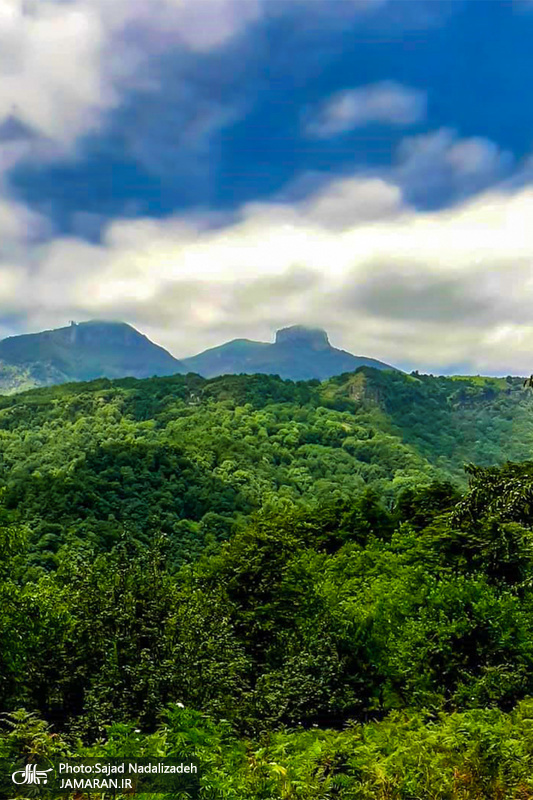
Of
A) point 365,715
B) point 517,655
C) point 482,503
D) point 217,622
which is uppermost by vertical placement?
point 482,503

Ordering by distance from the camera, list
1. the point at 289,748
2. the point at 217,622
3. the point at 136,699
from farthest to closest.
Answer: the point at 217,622 < the point at 136,699 < the point at 289,748

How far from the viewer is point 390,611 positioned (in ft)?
55.7

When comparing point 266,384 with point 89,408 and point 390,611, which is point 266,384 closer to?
point 89,408

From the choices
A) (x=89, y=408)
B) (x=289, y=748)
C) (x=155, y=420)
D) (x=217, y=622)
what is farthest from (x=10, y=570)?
(x=89, y=408)

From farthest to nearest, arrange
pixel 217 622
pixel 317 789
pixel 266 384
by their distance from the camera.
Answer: pixel 266 384, pixel 217 622, pixel 317 789

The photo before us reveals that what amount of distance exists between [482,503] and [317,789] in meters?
6.99

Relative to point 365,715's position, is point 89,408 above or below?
above

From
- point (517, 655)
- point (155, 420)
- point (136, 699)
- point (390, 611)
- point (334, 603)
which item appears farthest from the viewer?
point (155, 420)

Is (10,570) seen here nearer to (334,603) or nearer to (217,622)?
(217,622)

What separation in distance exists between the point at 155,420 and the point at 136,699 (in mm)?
153203

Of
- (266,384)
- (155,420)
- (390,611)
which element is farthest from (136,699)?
(266,384)

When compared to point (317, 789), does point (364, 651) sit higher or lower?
lower

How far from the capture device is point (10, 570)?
14.0m

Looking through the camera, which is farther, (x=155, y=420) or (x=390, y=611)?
(x=155, y=420)
